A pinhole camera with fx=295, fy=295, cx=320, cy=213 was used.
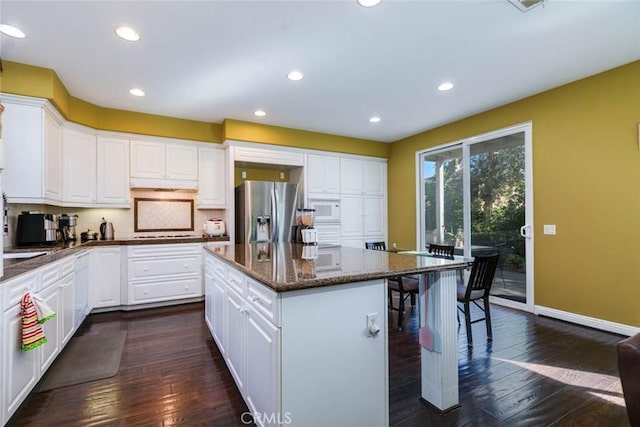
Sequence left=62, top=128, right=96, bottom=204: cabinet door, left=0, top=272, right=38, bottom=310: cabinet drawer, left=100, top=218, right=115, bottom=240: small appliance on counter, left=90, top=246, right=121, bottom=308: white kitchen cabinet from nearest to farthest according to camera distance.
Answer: left=0, top=272, right=38, bottom=310: cabinet drawer, left=62, top=128, right=96, bottom=204: cabinet door, left=90, top=246, right=121, bottom=308: white kitchen cabinet, left=100, top=218, right=115, bottom=240: small appliance on counter

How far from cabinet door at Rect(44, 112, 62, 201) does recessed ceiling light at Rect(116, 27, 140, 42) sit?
54.9 inches

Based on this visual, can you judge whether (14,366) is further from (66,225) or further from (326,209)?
(326,209)

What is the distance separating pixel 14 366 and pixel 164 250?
2301 mm

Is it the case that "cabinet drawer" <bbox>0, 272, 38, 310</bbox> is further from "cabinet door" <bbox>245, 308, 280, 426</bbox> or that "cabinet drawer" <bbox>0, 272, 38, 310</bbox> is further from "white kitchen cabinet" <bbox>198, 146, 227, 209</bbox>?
"white kitchen cabinet" <bbox>198, 146, 227, 209</bbox>

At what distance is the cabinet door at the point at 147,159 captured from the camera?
412 cm

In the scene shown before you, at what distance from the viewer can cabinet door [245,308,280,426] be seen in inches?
52.5

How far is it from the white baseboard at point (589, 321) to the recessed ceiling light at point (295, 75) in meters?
3.89

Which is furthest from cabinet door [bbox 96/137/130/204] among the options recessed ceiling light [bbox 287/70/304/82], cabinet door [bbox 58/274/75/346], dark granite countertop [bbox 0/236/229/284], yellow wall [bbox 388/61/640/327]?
yellow wall [bbox 388/61/640/327]

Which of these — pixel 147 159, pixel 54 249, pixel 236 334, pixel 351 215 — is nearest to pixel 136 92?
pixel 147 159

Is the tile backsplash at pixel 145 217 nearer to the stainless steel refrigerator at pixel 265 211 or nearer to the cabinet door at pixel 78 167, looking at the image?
the cabinet door at pixel 78 167

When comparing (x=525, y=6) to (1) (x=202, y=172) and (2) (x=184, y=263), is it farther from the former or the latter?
(2) (x=184, y=263)

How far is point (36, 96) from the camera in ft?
9.51

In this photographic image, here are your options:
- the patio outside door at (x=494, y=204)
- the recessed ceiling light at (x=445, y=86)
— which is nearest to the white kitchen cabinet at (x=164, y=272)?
the recessed ceiling light at (x=445, y=86)

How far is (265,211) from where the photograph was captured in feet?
15.0
